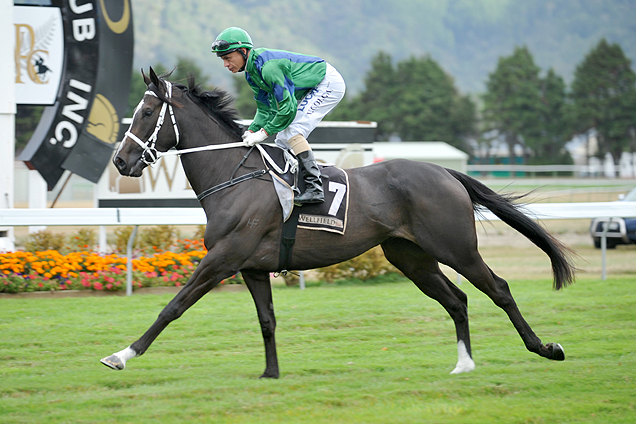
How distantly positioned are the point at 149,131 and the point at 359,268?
457 cm

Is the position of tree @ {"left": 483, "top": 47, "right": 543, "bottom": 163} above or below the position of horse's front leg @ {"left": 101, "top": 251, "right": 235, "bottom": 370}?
above

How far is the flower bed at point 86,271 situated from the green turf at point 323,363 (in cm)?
37

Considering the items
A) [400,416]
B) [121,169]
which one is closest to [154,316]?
[121,169]

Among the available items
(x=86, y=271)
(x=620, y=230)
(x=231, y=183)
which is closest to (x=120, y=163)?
(x=231, y=183)

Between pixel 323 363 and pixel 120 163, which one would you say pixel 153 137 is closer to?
pixel 120 163

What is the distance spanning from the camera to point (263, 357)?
5047mm

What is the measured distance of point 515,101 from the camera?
4734cm

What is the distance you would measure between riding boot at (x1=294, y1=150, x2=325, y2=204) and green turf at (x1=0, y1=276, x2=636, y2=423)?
1.17m

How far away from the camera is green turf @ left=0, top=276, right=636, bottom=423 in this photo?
3.70 m

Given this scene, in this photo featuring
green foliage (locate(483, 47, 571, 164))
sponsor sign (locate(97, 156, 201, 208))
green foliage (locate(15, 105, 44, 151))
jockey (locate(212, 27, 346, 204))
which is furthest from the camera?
green foliage (locate(483, 47, 571, 164))

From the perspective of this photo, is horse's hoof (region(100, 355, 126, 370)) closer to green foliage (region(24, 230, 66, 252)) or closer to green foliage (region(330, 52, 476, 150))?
green foliage (region(24, 230, 66, 252))

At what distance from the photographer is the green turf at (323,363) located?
12.1 feet

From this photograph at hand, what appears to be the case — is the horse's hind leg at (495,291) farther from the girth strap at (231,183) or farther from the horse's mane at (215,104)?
the horse's mane at (215,104)

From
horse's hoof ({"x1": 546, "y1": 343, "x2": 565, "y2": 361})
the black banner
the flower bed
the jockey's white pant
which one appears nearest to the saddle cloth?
the jockey's white pant
